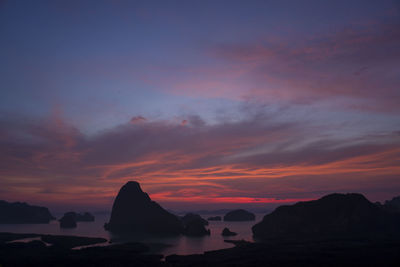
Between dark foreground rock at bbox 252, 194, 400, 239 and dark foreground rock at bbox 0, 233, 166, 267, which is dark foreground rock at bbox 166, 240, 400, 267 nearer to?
dark foreground rock at bbox 0, 233, 166, 267

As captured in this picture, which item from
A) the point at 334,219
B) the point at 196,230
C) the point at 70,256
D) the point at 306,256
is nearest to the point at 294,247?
the point at 306,256

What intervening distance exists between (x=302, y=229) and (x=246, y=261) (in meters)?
63.4

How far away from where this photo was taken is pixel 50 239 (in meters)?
118

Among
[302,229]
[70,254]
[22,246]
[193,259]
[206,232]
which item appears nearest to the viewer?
[193,259]

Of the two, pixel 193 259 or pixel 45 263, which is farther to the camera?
pixel 193 259

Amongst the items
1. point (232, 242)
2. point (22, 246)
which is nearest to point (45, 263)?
point (22, 246)

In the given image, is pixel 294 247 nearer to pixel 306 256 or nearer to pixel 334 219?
pixel 306 256

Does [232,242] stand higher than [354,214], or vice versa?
[354,214]

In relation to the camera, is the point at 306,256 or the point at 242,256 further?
the point at 242,256

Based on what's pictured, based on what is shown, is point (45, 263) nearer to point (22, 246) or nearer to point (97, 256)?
point (97, 256)

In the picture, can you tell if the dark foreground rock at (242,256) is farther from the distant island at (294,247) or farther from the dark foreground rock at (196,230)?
the dark foreground rock at (196,230)

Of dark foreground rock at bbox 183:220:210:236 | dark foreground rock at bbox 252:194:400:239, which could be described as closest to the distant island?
dark foreground rock at bbox 252:194:400:239

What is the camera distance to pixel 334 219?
123000 mm

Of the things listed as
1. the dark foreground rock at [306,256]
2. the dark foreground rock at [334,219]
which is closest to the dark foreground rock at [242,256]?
the dark foreground rock at [306,256]
